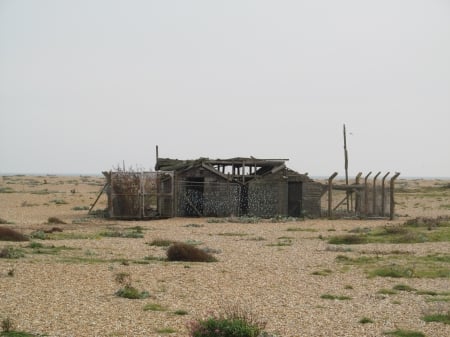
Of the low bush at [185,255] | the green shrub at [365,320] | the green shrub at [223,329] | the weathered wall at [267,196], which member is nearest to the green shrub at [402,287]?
the green shrub at [365,320]

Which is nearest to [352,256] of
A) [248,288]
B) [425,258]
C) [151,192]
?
[425,258]

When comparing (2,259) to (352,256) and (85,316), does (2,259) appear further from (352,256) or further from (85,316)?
(352,256)

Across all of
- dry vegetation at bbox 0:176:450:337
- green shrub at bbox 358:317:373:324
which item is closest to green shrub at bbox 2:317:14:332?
dry vegetation at bbox 0:176:450:337

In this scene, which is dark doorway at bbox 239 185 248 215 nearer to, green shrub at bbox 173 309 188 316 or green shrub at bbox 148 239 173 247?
green shrub at bbox 148 239 173 247

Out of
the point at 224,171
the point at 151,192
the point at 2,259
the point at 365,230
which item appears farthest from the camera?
the point at 224,171

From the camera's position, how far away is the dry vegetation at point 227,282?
37.6 feet

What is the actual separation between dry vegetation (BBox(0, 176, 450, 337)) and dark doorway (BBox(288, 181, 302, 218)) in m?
9.86

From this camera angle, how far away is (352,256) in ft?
68.6

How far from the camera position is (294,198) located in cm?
3922

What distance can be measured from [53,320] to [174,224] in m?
22.0

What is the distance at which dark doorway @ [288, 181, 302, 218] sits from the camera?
3888 cm

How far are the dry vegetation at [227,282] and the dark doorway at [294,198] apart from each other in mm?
9859

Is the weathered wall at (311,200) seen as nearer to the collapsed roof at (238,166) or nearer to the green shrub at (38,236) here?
the collapsed roof at (238,166)

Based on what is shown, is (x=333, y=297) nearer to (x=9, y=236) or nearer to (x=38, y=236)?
→ (x=9, y=236)
